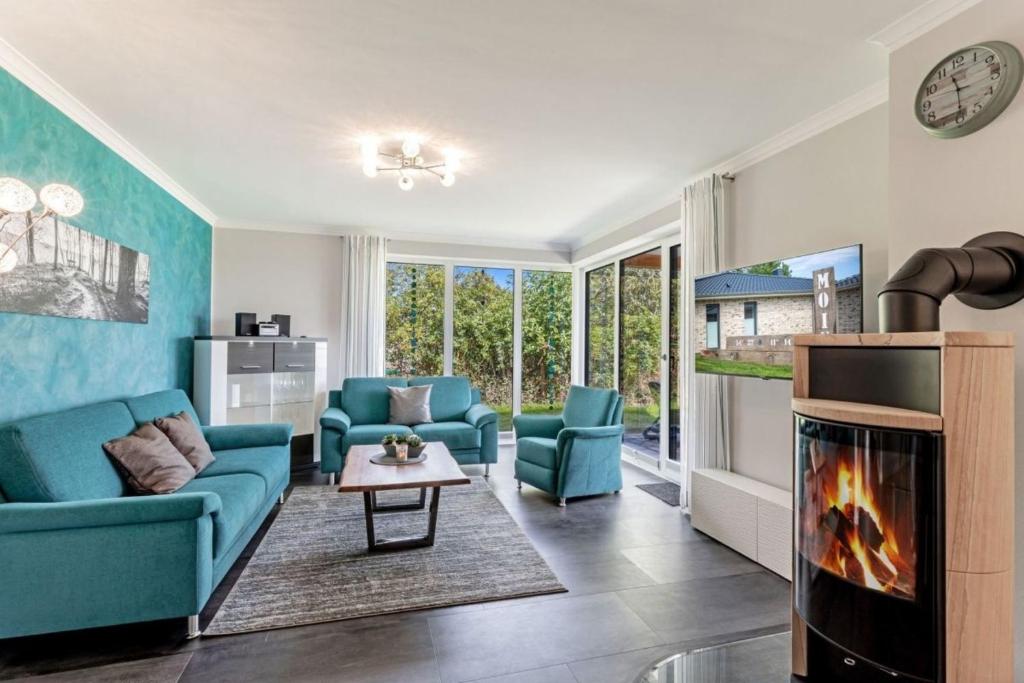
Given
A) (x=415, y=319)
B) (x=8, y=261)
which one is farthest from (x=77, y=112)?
(x=415, y=319)

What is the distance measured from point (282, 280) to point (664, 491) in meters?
4.45

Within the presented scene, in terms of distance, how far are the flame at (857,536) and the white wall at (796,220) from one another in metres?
1.13

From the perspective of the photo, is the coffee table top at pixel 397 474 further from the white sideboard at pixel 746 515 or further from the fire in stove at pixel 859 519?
the fire in stove at pixel 859 519

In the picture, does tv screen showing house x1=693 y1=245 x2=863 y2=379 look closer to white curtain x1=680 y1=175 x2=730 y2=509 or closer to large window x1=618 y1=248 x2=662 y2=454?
white curtain x1=680 y1=175 x2=730 y2=509

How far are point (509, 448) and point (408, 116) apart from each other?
13.7ft

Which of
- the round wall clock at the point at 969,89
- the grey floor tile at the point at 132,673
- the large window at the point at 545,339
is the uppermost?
the round wall clock at the point at 969,89

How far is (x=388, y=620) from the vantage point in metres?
2.28

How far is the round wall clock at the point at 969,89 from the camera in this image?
1664 millimetres

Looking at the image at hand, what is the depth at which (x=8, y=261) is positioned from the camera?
209cm

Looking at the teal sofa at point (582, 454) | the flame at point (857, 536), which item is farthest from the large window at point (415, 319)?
the flame at point (857, 536)

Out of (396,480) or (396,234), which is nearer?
(396,480)

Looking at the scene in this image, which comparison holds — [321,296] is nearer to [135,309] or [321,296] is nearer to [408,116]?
[135,309]

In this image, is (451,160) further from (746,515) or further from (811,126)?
(746,515)

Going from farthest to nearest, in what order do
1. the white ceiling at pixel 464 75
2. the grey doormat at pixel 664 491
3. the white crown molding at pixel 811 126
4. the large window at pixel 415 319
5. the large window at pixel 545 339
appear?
the large window at pixel 545 339 → the large window at pixel 415 319 → the grey doormat at pixel 664 491 → the white crown molding at pixel 811 126 → the white ceiling at pixel 464 75
